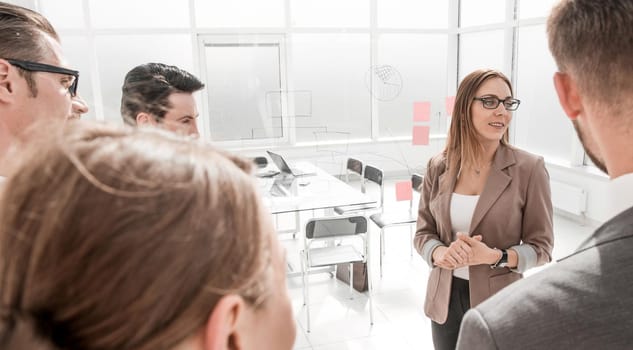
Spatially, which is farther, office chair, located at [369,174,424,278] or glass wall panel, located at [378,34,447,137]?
glass wall panel, located at [378,34,447,137]

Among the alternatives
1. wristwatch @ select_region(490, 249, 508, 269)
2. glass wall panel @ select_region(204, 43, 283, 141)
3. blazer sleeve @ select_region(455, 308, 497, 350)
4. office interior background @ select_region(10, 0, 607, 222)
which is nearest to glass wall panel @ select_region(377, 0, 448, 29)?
office interior background @ select_region(10, 0, 607, 222)

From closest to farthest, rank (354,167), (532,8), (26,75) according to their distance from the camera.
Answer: (26,75) → (354,167) → (532,8)

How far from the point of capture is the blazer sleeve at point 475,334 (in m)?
0.63

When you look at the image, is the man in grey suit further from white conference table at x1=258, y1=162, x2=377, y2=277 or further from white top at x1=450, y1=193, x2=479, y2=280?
white conference table at x1=258, y1=162, x2=377, y2=277

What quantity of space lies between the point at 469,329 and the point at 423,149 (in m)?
5.17

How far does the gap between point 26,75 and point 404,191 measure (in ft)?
10.7

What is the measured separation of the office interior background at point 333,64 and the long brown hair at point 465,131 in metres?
3.10

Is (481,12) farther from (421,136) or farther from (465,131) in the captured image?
(465,131)

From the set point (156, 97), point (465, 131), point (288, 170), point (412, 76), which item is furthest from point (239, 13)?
point (465, 131)

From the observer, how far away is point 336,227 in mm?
3014

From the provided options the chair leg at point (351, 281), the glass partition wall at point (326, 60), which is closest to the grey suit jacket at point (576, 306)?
the chair leg at point (351, 281)

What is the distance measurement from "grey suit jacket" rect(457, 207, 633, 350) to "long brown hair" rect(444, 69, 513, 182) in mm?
1176

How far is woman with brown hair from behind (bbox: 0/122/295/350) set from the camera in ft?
1.28

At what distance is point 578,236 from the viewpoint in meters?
4.57
